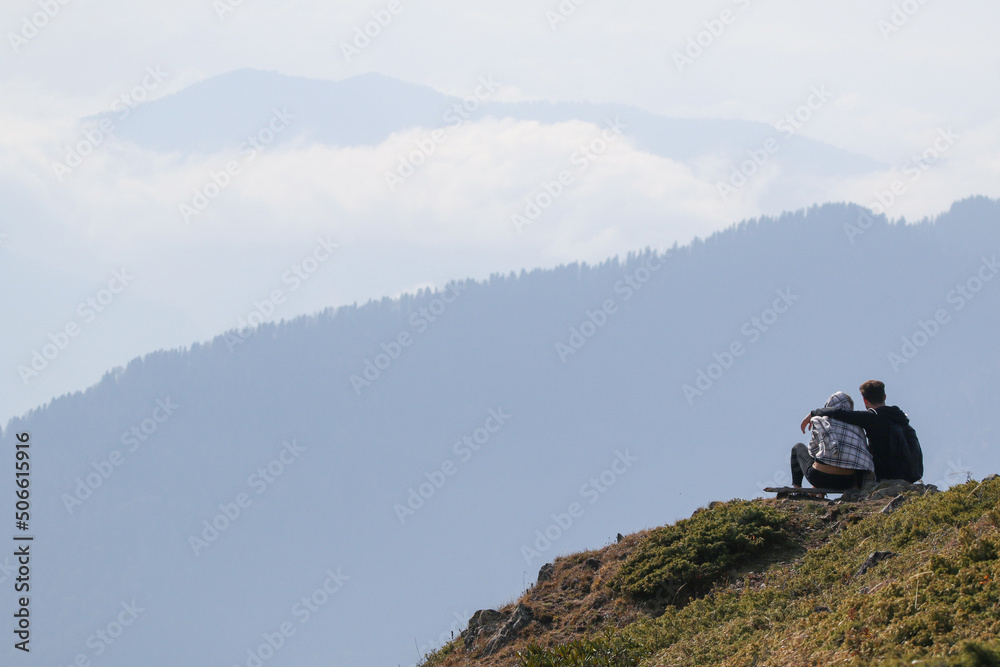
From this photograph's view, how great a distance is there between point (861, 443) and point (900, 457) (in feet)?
2.27

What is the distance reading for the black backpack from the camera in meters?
13.5

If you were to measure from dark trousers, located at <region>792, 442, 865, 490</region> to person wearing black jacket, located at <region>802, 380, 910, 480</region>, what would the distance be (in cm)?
49

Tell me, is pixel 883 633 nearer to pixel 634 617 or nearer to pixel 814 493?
pixel 634 617

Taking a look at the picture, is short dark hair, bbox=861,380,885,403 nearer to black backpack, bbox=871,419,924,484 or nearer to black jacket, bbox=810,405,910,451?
black jacket, bbox=810,405,910,451

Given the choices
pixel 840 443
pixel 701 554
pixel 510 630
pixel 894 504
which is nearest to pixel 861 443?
pixel 840 443

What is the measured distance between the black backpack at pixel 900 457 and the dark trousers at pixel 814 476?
0.38 meters

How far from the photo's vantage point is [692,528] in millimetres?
13133

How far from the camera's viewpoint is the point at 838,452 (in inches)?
526

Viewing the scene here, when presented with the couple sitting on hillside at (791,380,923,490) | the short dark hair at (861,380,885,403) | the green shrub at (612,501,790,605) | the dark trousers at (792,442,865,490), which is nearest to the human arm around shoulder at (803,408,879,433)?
A: the couple sitting on hillside at (791,380,923,490)

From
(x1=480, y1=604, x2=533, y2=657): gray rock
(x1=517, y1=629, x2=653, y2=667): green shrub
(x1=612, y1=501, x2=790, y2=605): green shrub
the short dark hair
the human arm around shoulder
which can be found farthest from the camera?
the short dark hair

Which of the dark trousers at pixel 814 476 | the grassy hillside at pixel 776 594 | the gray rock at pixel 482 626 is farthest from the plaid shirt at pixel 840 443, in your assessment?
the gray rock at pixel 482 626

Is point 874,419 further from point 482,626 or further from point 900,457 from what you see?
point 482,626

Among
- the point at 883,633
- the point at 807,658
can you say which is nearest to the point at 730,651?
the point at 807,658

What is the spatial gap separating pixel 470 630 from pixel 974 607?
7.80 meters
